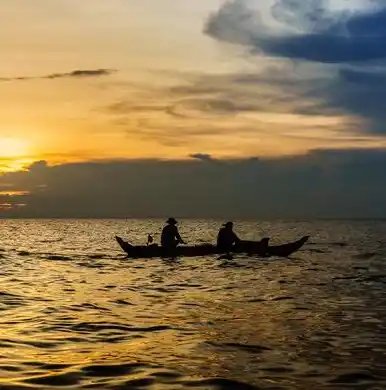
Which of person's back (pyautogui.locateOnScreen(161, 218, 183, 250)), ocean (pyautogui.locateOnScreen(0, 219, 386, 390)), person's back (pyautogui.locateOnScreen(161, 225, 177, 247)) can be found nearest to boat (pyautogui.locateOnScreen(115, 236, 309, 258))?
person's back (pyautogui.locateOnScreen(161, 218, 183, 250))

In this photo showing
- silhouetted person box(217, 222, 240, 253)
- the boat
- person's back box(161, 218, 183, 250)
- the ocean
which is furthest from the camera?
the boat

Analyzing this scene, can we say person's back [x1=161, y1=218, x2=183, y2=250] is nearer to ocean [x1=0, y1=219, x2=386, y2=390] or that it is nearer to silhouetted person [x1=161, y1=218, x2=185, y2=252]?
silhouetted person [x1=161, y1=218, x2=185, y2=252]

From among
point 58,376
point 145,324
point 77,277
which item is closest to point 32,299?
point 145,324

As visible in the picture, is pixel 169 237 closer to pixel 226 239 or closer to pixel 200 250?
pixel 200 250

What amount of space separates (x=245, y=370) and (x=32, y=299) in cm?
1021

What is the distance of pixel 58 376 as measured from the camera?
9086 millimetres

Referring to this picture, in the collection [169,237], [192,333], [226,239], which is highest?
[169,237]

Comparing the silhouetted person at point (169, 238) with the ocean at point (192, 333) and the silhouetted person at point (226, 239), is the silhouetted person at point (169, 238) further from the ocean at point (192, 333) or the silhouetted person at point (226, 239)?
the ocean at point (192, 333)

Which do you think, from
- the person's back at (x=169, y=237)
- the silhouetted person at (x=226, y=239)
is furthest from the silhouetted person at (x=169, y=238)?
the silhouetted person at (x=226, y=239)

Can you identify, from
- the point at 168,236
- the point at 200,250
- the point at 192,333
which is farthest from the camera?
the point at 200,250

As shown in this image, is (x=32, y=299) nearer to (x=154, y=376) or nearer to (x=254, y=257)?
(x=154, y=376)

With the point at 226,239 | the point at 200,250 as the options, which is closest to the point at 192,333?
the point at 226,239

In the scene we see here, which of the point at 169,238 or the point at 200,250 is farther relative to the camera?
the point at 200,250

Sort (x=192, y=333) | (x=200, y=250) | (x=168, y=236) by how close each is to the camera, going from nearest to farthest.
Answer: (x=192, y=333), (x=168, y=236), (x=200, y=250)
